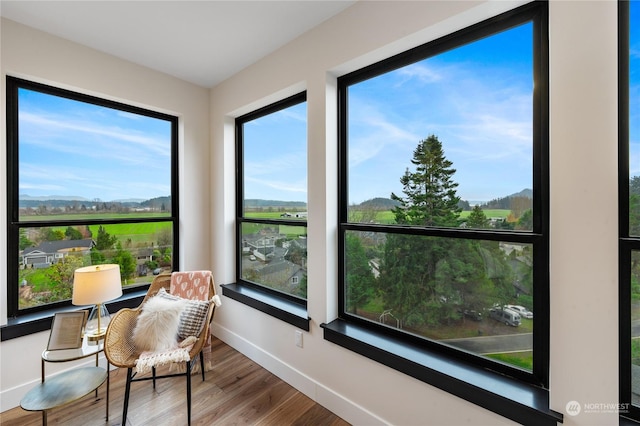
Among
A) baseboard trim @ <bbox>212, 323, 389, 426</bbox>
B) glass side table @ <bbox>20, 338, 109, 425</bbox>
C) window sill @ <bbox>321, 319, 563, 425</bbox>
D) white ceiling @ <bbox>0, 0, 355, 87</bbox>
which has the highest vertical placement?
white ceiling @ <bbox>0, 0, 355, 87</bbox>

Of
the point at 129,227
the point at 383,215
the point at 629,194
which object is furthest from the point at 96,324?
the point at 629,194

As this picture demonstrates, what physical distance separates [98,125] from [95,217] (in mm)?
818

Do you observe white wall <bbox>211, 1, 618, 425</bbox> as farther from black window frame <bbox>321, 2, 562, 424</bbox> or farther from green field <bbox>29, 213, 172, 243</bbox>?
green field <bbox>29, 213, 172, 243</bbox>

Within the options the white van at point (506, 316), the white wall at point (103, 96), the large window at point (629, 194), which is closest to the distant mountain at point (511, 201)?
the large window at point (629, 194)

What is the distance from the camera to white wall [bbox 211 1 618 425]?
0.99m

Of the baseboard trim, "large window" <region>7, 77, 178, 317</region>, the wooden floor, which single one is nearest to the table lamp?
the wooden floor

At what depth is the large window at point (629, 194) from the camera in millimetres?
1065

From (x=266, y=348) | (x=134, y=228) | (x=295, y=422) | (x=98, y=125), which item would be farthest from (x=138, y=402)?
(x=98, y=125)

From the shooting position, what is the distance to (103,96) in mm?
2293

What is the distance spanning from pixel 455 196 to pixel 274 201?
1.58 metres

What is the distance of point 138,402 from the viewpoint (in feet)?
6.21

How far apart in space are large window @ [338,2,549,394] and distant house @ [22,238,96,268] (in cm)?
221

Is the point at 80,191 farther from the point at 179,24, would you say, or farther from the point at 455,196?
the point at 455,196

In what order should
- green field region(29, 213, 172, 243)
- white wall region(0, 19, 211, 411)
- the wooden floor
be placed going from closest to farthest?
1. the wooden floor
2. white wall region(0, 19, 211, 411)
3. green field region(29, 213, 172, 243)
